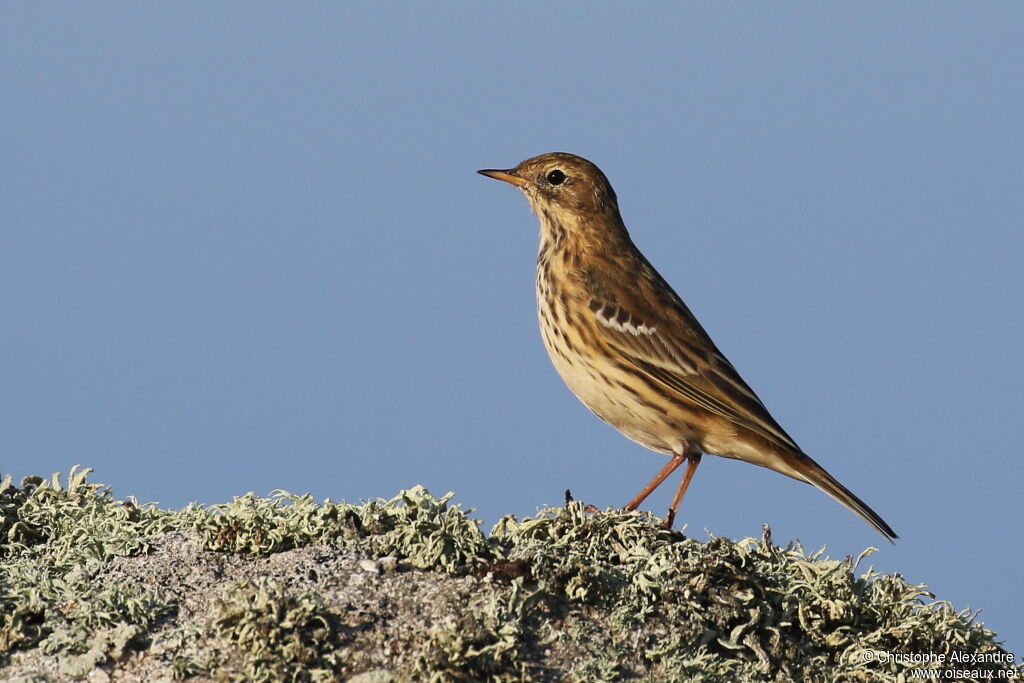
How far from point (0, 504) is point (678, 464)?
4434 mm

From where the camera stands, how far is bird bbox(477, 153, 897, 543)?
8289mm

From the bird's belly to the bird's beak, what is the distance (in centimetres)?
193

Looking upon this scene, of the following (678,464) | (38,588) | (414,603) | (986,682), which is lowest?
(986,682)

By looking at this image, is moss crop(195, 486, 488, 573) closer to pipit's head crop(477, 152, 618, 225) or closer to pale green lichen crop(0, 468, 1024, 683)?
pale green lichen crop(0, 468, 1024, 683)

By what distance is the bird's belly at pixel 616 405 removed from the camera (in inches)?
328

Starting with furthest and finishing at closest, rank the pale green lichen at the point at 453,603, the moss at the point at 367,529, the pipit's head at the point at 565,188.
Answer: the pipit's head at the point at 565,188 < the moss at the point at 367,529 < the pale green lichen at the point at 453,603

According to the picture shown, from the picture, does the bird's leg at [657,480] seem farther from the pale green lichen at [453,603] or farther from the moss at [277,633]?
the moss at [277,633]

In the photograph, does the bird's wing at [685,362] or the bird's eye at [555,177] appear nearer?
the bird's wing at [685,362]

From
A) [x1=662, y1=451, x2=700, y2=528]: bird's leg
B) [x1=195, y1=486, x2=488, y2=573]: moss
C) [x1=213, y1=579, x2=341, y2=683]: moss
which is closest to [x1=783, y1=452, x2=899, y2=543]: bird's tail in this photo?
[x1=662, y1=451, x2=700, y2=528]: bird's leg

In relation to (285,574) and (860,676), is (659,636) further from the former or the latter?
(285,574)

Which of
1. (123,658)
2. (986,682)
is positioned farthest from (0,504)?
(986,682)

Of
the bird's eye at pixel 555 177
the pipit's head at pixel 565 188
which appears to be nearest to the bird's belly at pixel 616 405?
the pipit's head at pixel 565 188

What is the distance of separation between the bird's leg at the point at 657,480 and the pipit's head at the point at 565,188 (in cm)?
233

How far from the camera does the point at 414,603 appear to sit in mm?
5273
